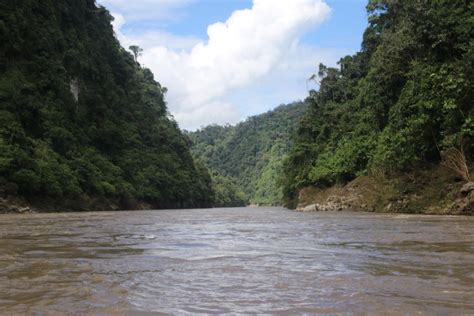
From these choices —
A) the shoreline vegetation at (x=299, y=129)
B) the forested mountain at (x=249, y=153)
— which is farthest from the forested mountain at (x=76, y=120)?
the forested mountain at (x=249, y=153)

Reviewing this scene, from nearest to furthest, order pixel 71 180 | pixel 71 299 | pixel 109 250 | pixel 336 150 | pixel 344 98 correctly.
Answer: pixel 71 299, pixel 109 250, pixel 71 180, pixel 336 150, pixel 344 98

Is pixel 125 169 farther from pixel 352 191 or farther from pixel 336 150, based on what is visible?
pixel 352 191

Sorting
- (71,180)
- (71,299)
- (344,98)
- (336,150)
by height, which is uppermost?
(344,98)

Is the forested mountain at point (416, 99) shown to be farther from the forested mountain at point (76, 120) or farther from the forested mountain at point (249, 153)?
the forested mountain at point (249, 153)

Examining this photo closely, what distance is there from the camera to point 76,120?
5184 centimetres

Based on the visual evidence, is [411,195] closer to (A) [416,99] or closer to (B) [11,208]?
(A) [416,99]

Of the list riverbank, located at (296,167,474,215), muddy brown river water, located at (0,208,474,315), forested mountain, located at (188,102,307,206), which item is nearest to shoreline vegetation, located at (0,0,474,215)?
riverbank, located at (296,167,474,215)

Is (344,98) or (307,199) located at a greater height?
(344,98)

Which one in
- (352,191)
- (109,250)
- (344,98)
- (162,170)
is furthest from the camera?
(162,170)

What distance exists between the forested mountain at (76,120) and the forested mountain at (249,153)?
128 ft

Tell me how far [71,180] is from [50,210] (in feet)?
14.5

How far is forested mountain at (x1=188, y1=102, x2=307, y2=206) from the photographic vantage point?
4815 inches

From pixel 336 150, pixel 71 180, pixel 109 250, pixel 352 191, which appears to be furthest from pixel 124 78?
pixel 109 250

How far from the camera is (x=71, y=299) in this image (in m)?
4.44
